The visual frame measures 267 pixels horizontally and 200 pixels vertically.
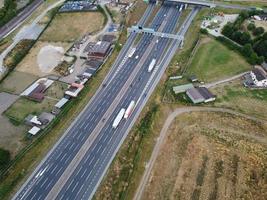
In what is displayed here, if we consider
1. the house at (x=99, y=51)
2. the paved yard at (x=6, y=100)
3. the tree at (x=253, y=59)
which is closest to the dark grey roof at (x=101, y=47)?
the house at (x=99, y=51)

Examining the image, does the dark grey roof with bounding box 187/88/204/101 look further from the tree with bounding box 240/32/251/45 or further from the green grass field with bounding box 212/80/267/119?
the tree with bounding box 240/32/251/45

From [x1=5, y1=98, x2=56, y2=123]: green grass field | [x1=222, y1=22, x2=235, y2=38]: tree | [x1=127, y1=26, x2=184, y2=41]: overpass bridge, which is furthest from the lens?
[x1=222, y1=22, x2=235, y2=38]: tree

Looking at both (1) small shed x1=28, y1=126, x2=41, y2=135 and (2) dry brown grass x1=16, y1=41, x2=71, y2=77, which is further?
(2) dry brown grass x1=16, y1=41, x2=71, y2=77

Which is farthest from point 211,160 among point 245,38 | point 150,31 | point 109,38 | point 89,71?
point 109,38

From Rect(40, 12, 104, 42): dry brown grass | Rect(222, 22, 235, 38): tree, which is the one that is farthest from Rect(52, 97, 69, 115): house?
Rect(222, 22, 235, 38): tree

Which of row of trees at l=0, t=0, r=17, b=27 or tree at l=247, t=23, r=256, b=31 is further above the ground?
tree at l=247, t=23, r=256, b=31

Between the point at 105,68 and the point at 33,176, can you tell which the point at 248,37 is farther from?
the point at 33,176
